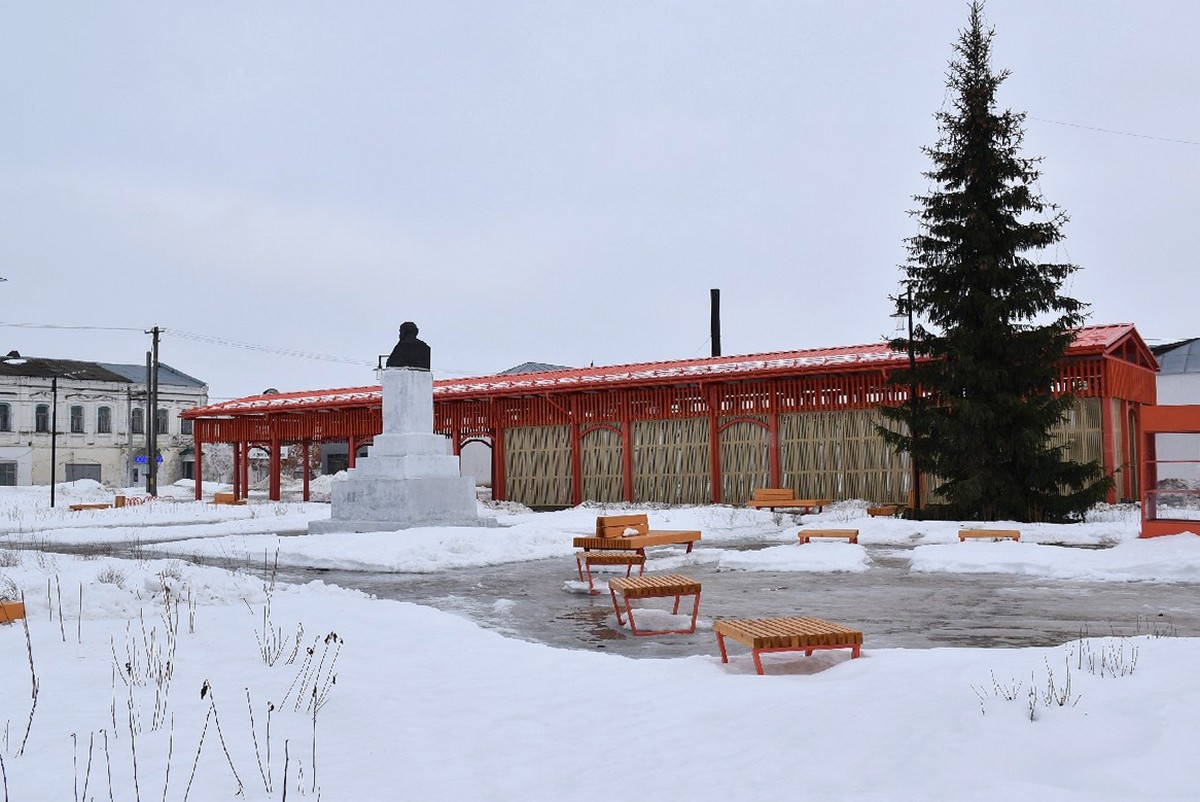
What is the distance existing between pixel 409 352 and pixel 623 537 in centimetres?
997

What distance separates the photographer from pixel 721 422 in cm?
2892

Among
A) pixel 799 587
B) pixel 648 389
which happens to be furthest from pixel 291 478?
pixel 799 587

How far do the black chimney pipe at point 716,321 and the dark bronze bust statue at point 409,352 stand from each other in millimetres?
26976

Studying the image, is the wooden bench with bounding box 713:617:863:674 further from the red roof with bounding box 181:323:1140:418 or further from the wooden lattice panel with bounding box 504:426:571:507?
the wooden lattice panel with bounding box 504:426:571:507

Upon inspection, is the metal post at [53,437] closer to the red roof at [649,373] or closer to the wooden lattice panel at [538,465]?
the red roof at [649,373]

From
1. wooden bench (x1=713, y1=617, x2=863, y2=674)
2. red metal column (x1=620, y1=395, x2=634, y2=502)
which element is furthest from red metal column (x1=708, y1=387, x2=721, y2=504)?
wooden bench (x1=713, y1=617, x2=863, y2=674)

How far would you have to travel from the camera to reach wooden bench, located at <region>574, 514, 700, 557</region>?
1335 cm

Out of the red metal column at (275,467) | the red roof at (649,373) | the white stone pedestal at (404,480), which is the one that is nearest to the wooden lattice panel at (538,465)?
the red roof at (649,373)

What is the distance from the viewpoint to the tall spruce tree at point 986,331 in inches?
851

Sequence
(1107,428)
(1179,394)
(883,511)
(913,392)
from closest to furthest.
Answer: (1107,428) < (913,392) < (883,511) < (1179,394)

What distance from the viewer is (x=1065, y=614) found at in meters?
9.79

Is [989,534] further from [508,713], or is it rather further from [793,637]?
[508,713]

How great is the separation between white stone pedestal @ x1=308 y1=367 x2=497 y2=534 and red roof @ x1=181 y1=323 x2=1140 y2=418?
29.5ft

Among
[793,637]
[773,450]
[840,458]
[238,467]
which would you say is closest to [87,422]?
[238,467]
